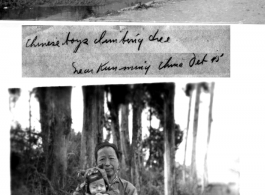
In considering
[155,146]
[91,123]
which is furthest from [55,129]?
[155,146]

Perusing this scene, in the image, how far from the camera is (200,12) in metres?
2.70

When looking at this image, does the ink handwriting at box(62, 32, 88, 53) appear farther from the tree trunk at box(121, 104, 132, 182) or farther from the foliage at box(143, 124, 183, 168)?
the foliage at box(143, 124, 183, 168)

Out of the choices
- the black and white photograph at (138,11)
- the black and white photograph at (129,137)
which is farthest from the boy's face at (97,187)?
the black and white photograph at (138,11)

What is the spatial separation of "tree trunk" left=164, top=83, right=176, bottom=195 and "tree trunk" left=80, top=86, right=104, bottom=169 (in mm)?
378

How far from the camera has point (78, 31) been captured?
8.61ft

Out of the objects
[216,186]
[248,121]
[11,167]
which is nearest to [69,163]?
[11,167]

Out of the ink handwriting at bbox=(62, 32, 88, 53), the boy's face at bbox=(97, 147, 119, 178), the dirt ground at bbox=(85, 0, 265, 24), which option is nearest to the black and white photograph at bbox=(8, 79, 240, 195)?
the boy's face at bbox=(97, 147, 119, 178)

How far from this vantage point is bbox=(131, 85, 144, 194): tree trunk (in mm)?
2592

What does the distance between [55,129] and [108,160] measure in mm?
354

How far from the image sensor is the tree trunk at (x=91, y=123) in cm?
255

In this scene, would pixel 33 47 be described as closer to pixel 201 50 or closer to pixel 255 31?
pixel 201 50

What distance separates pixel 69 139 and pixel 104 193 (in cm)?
37

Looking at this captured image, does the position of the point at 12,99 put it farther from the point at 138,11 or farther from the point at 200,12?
the point at 200,12
